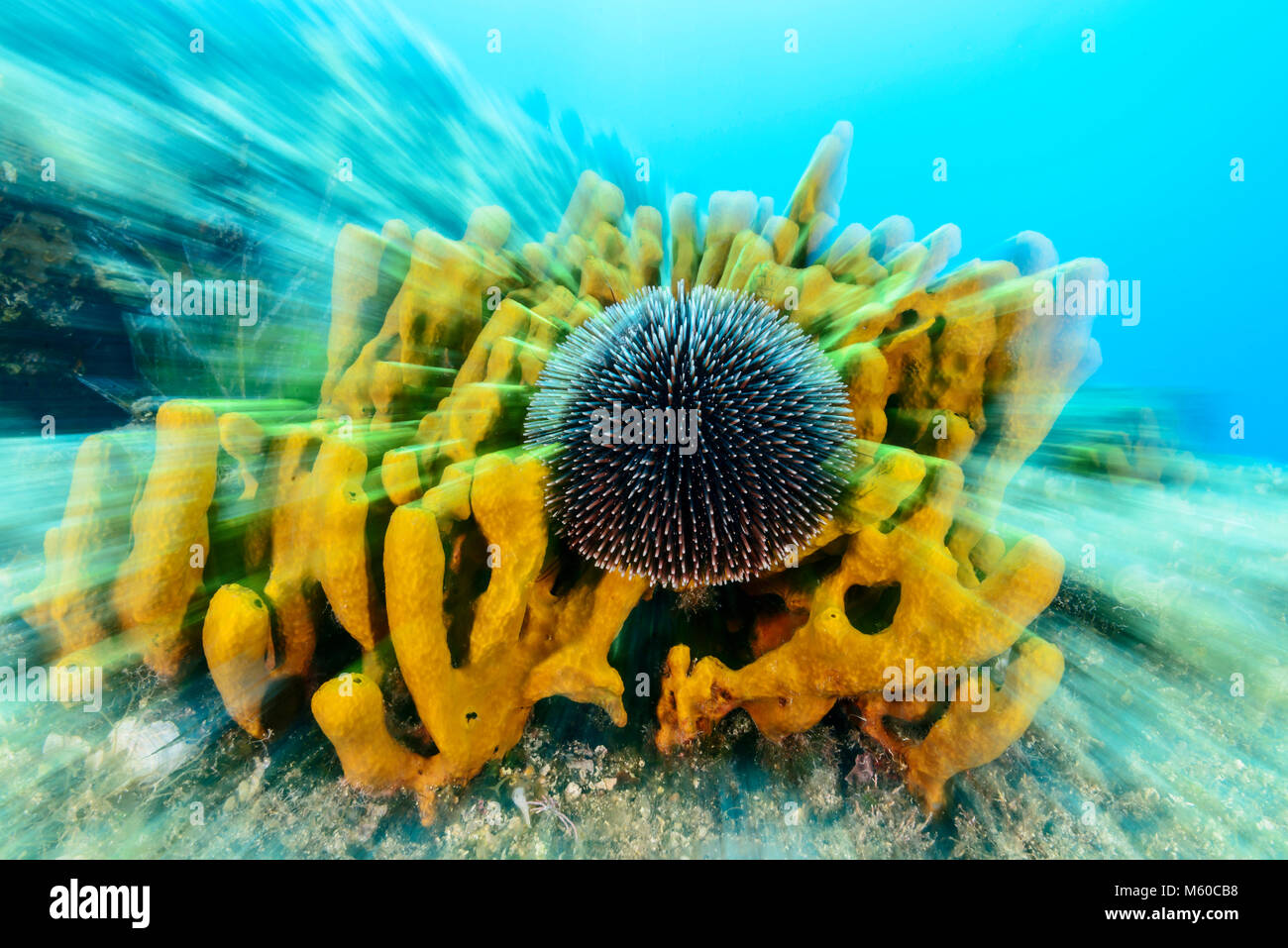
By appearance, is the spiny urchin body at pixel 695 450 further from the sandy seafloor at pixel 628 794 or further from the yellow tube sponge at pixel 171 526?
the yellow tube sponge at pixel 171 526

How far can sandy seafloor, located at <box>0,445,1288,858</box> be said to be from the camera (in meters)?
2.29

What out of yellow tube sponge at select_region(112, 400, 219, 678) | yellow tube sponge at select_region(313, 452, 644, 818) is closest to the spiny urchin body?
yellow tube sponge at select_region(313, 452, 644, 818)

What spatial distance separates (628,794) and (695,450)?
5.63 feet

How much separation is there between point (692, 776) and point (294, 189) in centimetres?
855

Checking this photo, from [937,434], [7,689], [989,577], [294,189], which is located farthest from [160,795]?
[294,189]

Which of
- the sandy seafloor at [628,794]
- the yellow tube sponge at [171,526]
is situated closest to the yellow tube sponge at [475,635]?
the sandy seafloor at [628,794]

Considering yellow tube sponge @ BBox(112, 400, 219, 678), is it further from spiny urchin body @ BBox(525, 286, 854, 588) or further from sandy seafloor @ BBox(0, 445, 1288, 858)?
spiny urchin body @ BBox(525, 286, 854, 588)

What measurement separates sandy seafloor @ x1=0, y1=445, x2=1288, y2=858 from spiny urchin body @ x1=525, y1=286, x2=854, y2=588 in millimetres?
1094

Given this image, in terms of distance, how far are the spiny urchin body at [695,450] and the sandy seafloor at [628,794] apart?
3.59ft

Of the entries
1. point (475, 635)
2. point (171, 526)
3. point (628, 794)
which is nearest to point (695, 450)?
point (475, 635)

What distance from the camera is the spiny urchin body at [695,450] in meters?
2.27

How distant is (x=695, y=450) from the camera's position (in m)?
2.26

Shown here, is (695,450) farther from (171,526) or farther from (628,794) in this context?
(171,526)
